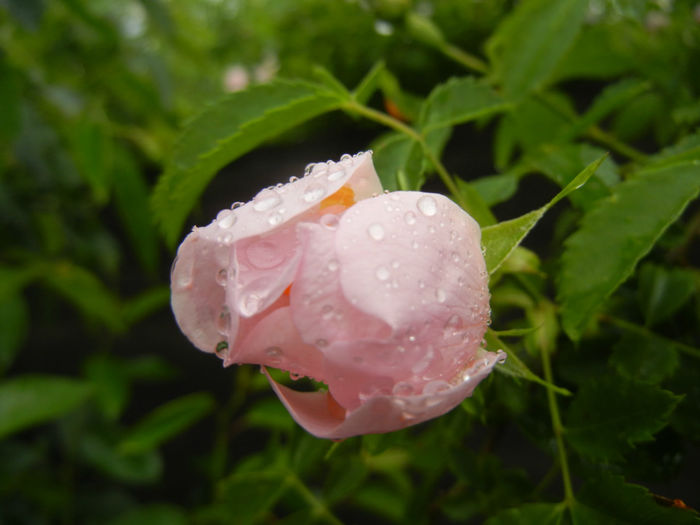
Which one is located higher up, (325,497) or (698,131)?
(698,131)

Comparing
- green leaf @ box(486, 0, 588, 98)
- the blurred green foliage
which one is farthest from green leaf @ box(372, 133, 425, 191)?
green leaf @ box(486, 0, 588, 98)

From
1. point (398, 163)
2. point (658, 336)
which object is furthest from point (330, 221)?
point (658, 336)

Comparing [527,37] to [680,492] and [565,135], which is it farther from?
[680,492]

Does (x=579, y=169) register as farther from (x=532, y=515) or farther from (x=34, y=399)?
(x=34, y=399)

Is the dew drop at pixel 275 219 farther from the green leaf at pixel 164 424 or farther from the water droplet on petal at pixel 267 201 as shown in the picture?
the green leaf at pixel 164 424

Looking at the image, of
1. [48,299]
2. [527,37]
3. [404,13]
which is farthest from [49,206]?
[527,37]

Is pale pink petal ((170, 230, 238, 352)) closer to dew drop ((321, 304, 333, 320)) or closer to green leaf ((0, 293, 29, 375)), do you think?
dew drop ((321, 304, 333, 320))

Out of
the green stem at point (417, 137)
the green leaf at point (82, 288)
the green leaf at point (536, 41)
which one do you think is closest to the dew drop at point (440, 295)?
the green stem at point (417, 137)
